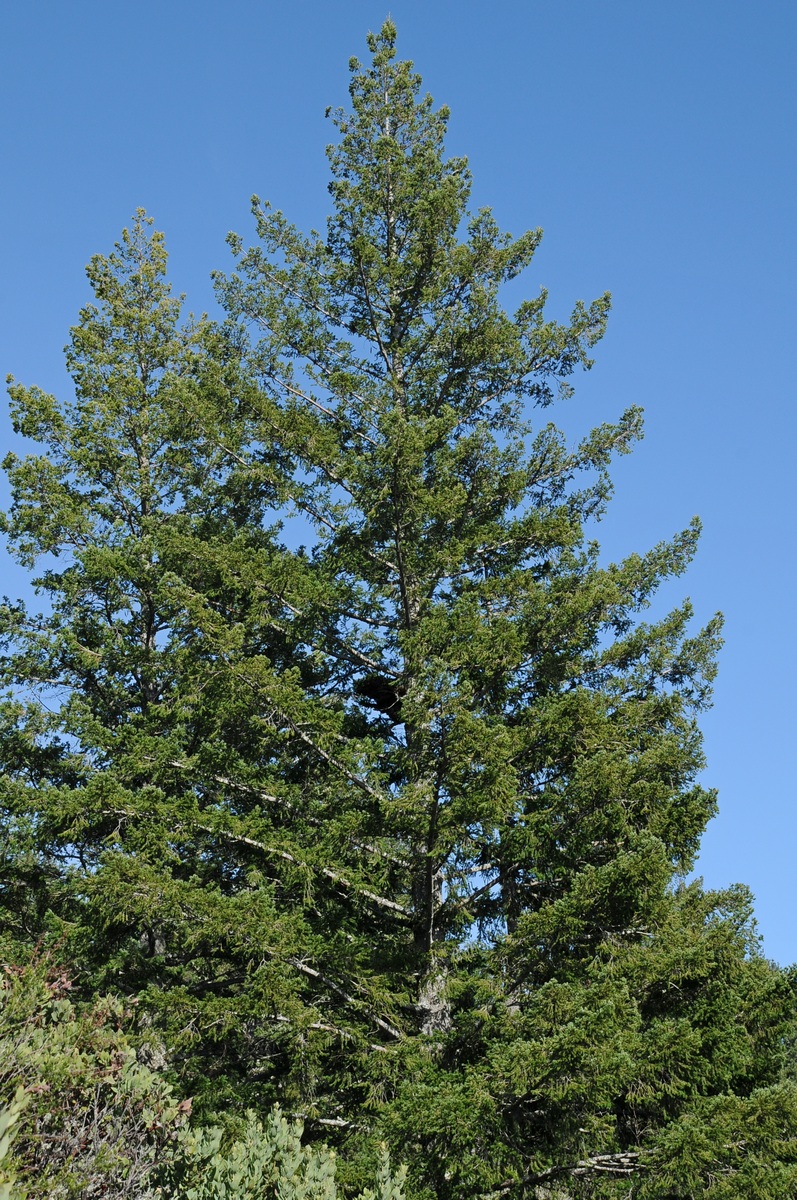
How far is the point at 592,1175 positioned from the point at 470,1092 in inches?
91.7

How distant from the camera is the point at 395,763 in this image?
37.0 ft

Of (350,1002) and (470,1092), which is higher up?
(350,1002)

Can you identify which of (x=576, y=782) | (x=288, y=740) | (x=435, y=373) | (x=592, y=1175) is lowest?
(x=592, y=1175)

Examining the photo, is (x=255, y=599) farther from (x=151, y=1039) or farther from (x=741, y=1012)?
(x=741, y=1012)

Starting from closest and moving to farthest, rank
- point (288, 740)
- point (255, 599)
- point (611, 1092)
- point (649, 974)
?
point (611, 1092) < point (649, 974) < point (288, 740) < point (255, 599)

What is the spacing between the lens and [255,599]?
1155 centimetres

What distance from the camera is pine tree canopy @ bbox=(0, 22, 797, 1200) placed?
855 centimetres

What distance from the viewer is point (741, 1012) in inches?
382

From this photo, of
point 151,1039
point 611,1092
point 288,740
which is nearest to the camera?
point 611,1092

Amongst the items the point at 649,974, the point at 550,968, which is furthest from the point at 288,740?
the point at 649,974

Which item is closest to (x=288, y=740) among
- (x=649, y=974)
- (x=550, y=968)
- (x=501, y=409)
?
(x=550, y=968)

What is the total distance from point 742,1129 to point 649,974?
1.37 metres

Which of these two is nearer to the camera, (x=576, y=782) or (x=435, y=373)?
(x=576, y=782)

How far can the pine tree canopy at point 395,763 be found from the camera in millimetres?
8547
